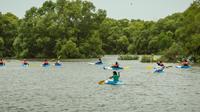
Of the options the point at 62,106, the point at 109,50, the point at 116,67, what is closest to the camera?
the point at 62,106

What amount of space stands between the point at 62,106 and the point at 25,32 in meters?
84.4

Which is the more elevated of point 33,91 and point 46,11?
point 46,11

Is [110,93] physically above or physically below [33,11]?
below

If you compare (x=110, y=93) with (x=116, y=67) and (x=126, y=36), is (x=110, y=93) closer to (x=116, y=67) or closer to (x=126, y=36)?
(x=116, y=67)

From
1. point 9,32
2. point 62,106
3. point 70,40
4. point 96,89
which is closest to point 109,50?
point 9,32

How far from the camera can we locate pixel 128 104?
3219 cm

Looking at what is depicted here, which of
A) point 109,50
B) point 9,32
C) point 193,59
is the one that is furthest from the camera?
point 109,50

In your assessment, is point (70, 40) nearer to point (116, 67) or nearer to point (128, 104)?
point (116, 67)

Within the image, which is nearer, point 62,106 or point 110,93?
point 62,106

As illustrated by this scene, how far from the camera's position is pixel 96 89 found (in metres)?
41.8

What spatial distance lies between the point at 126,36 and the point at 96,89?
137 m

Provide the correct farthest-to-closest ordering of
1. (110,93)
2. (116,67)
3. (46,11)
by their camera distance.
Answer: (46,11) → (116,67) → (110,93)

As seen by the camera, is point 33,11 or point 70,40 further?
point 33,11

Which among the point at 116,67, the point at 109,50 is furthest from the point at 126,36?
the point at 116,67
